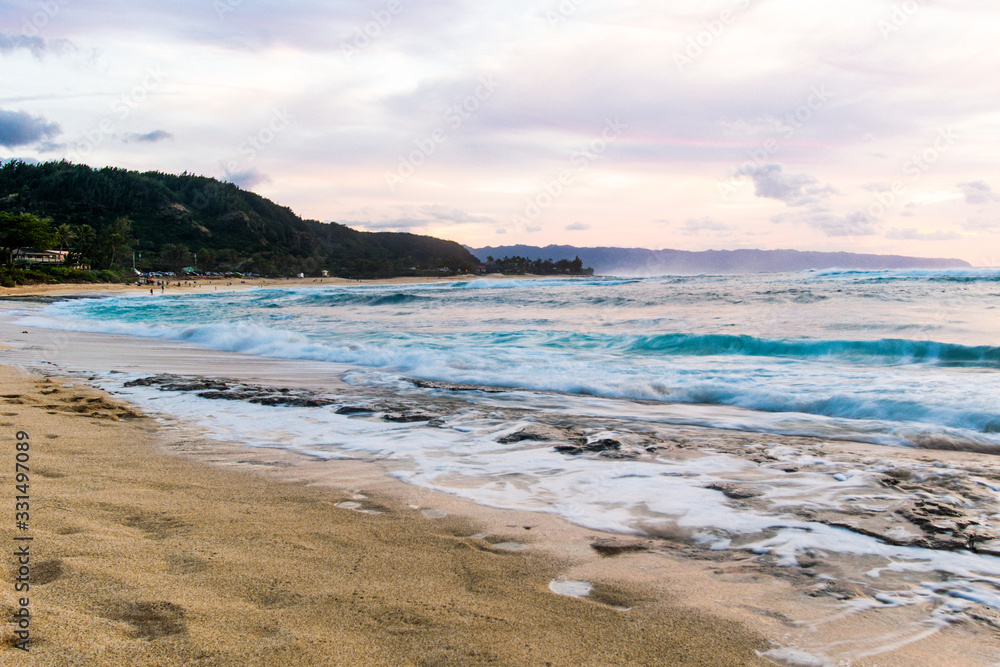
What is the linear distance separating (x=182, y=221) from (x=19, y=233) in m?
73.0

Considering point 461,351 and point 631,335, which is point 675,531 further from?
point 631,335

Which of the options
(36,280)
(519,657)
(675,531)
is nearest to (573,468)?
(675,531)

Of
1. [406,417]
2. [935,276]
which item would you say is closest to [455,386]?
[406,417]

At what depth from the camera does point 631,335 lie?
13.5 metres

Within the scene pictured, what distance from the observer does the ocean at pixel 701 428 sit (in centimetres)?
300

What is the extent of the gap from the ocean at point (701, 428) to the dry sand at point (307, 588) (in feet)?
2.32

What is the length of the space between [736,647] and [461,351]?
936 centimetres

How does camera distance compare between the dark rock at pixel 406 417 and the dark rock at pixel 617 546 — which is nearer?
the dark rock at pixel 617 546

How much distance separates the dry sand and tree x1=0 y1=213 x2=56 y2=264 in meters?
70.6

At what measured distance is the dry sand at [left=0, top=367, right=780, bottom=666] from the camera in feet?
5.67

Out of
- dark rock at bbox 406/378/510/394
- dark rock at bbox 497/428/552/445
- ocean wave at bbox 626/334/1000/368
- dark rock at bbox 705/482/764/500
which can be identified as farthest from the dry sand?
ocean wave at bbox 626/334/1000/368

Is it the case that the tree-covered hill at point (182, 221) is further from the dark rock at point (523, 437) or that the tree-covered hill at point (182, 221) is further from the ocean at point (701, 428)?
the dark rock at point (523, 437)

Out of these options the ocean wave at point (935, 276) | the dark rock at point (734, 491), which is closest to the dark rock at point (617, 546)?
the dark rock at point (734, 491)

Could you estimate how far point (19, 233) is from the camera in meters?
57.2
